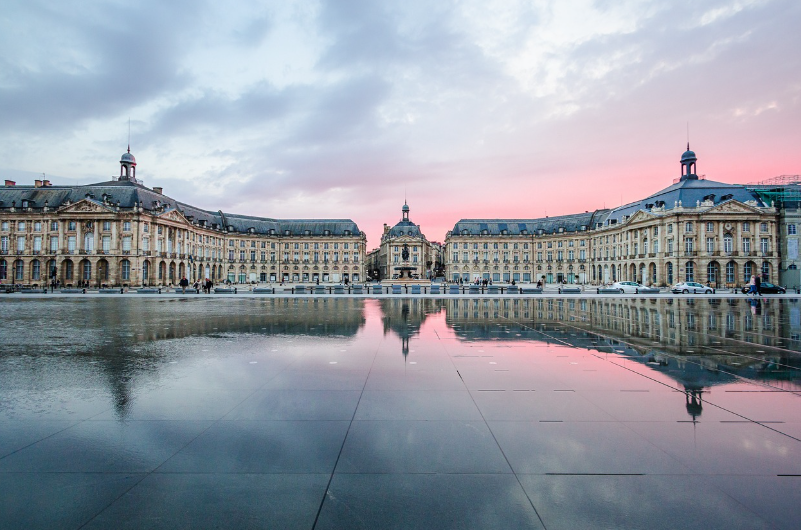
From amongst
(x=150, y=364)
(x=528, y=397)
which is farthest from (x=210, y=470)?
(x=150, y=364)

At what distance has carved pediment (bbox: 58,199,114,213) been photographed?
67.7 metres

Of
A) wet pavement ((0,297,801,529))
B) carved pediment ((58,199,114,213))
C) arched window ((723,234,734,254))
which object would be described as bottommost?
wet pavement ((0,297,801,529))

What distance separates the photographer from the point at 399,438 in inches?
221

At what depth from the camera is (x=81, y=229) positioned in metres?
68.6

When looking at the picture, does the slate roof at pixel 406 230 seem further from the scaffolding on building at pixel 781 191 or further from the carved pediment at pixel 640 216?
the scaffolding on building at pixel 781 191

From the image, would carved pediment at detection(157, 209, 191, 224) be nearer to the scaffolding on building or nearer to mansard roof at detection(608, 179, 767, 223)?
mansard roof at detection(608, 179, 767, 223)

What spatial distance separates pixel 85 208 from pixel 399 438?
8307 cm

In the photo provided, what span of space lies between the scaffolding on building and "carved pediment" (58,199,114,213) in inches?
4341

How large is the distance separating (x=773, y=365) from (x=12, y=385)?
17.3 meters

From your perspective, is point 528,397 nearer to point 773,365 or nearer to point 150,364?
point 773,365

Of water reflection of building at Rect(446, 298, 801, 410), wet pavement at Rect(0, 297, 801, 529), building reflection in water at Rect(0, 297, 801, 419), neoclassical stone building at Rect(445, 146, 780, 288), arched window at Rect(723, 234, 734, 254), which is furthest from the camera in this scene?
arched window at Rect(723, 234, 734, 254)

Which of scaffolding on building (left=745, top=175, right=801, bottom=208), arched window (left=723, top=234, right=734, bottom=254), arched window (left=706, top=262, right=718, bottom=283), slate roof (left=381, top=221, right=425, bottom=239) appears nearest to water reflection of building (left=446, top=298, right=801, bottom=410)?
arched window (left=706, top=262, right=718, bottom=283)

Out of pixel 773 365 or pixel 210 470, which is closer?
pixel 210 470

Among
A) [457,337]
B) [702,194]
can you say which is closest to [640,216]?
[702,194]
